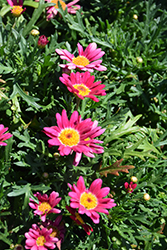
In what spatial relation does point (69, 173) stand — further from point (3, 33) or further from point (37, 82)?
point (3, 33)

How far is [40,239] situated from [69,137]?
0.56m

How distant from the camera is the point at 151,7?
251 cm

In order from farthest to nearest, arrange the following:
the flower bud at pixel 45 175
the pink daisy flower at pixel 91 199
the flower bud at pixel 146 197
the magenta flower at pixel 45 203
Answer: the flower bud at pixel 146 197
the flower bud at pixel 45 175
the magenta flower at pixel 45 203
the pink daisy flower at pixel 91 199

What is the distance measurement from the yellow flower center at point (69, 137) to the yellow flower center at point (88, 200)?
294 mm

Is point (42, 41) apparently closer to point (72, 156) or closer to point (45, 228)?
point (72, 156)

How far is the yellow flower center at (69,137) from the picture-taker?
4.88 feet

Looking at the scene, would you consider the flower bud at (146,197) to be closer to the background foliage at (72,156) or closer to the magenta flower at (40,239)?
the background foliage at (72,156)

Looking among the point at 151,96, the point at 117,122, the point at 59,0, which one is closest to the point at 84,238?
the point at 117,122

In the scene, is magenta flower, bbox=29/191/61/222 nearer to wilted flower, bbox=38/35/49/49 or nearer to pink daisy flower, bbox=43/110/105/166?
pink daisy flower, bbox=43/110/105/166

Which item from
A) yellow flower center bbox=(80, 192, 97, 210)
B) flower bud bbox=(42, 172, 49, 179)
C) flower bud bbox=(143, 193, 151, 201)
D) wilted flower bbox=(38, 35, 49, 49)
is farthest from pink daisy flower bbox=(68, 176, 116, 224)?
wilted flower bbox=(38, 35, 49, 49)

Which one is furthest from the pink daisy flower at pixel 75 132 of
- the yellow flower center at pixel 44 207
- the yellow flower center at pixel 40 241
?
the yellow flower center at pixel 40 241

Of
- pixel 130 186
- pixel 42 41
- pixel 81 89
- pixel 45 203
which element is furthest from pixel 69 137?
pixel 42 41

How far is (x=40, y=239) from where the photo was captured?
1474mm

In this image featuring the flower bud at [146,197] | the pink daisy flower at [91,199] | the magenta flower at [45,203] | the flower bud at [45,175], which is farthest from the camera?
the flower bud at [146,197]
